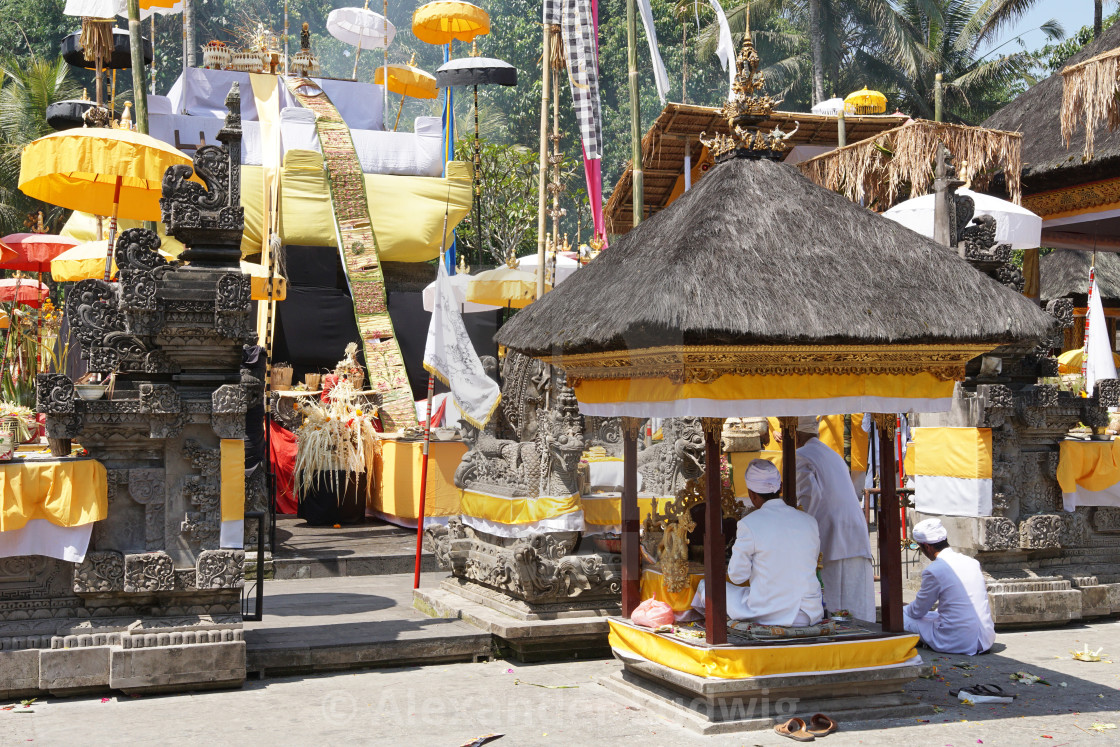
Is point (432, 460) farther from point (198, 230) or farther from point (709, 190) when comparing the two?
point (709, 190)

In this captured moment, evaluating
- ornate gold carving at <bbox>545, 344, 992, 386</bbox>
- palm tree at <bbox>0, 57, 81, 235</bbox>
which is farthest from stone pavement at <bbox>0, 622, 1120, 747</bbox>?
palm tree at <bbox>0, 57, 81, 235</bbox>

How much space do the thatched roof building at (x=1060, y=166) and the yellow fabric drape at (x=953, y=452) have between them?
5084mm

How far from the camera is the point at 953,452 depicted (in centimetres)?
884

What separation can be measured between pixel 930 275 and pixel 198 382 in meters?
4.81

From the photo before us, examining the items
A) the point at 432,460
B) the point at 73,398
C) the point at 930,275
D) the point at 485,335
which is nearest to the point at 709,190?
the point at 930,275

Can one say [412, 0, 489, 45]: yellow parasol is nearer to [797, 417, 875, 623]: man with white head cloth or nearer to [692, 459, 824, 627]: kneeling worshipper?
[797, 417, 875, 623]: man with white head cloth

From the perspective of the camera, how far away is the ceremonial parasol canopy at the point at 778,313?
5.63 metres

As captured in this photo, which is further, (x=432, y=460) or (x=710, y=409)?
(x=432, y=460)

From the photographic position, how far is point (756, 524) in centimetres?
619

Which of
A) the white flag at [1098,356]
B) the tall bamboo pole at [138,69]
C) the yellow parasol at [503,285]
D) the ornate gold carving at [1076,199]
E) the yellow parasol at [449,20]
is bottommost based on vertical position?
the white flag at [1098,356]

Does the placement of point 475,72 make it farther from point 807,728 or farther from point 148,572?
point 807,728

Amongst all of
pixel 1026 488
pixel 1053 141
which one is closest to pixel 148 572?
pixel 1026 488

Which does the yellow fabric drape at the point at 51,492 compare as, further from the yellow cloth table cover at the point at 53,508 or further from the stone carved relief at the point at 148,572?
the stone carved relief at the point at 148,572

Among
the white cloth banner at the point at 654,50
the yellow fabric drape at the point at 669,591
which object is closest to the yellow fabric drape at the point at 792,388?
the yellow fabric drape at the point at 669,591
